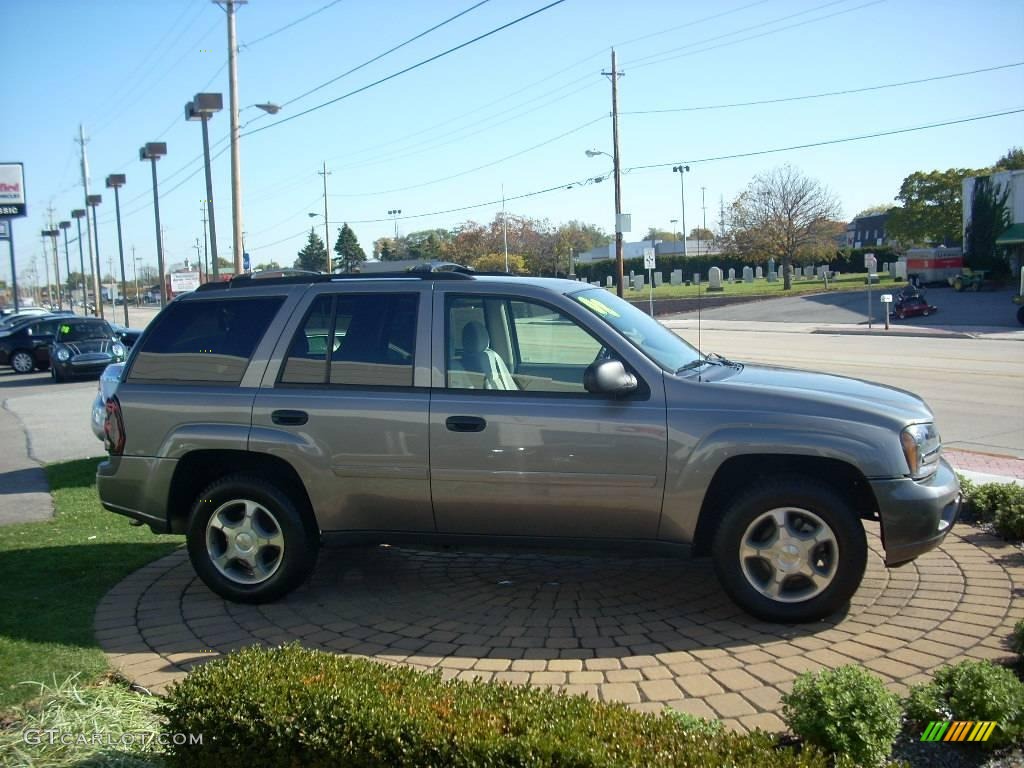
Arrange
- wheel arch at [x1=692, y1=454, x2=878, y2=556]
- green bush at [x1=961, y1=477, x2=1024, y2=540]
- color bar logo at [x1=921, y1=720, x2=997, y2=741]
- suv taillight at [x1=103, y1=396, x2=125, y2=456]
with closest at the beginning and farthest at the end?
color bar logo at [x1=921, y1=720, x2=997, y2=741] → wheel arch at [x1=692, y1=454, x2=878, y2=556] → suv taillight at [x1=103, y1=396, x2=125, y2=456] → green bush at [x1=961, y1=477, x2=1024, y2=540]

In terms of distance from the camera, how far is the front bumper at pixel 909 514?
4594mm

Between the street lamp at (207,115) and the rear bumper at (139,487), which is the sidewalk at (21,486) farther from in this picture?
the street lamp at (207,115)

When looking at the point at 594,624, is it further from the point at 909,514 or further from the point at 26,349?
the point at 26,349

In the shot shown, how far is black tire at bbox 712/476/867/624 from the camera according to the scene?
4668 mm

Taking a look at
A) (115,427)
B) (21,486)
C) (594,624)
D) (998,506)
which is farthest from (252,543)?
(21,486)

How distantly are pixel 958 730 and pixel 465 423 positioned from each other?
8.95 ft

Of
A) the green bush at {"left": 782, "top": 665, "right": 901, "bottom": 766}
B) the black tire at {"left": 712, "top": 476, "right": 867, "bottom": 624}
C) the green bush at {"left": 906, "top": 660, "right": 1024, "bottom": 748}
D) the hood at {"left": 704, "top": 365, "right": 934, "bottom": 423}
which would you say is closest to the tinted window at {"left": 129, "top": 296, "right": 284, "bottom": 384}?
the hood at {"left": 704, "top": 365, "right": 934, "bottom": 423}

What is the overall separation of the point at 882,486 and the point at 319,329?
326 cm

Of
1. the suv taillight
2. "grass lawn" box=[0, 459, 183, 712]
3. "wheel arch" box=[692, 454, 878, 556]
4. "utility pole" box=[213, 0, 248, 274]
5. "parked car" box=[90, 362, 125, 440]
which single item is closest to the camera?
"grass lawn" box=[0, 459, 183, 712]

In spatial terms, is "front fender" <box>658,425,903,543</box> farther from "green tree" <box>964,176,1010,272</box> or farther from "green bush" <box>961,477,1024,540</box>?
"green tree" <box>964,176,1010,272</box>

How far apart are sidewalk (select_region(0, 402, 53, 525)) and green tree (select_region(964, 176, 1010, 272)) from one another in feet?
162

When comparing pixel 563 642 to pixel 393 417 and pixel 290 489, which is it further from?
pixel 290 489

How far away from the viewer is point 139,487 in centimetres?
553

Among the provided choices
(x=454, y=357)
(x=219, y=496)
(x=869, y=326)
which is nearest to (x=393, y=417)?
(x=454, y=357)
